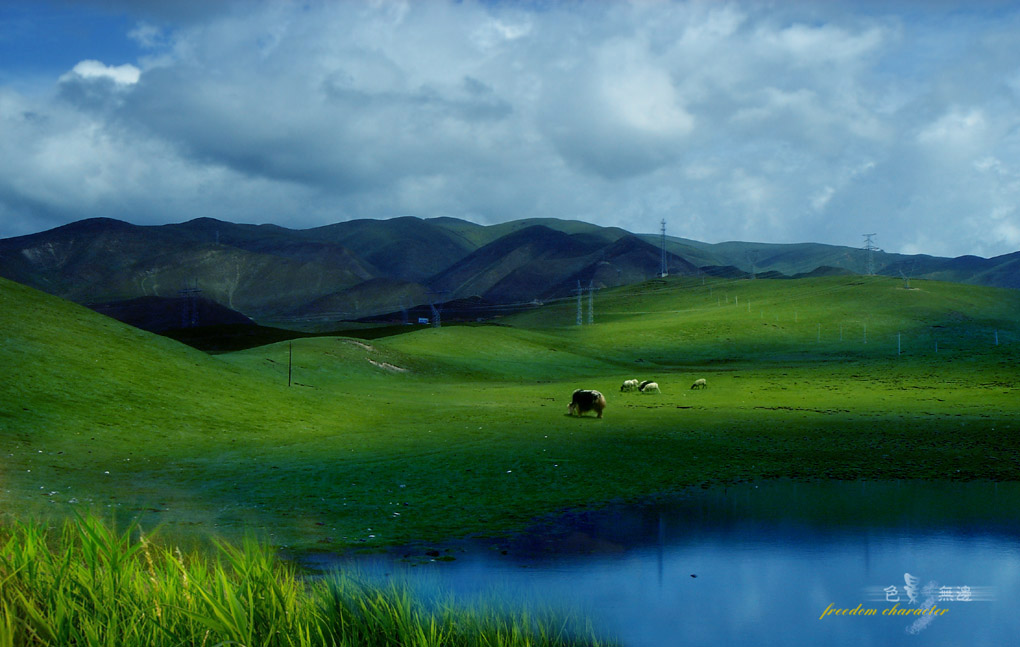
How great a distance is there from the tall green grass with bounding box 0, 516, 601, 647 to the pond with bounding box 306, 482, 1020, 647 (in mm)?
3017

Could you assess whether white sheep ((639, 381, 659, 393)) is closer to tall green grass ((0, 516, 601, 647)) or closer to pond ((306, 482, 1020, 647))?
pond ((306, 482, 1020, 647))

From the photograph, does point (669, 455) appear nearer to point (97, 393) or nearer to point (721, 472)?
point (721, 472)

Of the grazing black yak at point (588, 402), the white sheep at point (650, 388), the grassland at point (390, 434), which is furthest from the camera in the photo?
the white sheep at point (650, 388)

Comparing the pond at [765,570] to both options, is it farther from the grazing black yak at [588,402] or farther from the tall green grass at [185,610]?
the grazing black yak at [588,402]

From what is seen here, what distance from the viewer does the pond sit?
10422mm

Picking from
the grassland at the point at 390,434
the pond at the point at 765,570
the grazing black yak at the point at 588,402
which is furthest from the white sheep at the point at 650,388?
the pond at the point at 765,570

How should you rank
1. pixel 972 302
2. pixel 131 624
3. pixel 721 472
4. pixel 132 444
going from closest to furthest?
pixel 131 624 < pixel 721 472 < pixel 132 444 < pixel 972 302

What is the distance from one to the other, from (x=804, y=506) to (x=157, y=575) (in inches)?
528

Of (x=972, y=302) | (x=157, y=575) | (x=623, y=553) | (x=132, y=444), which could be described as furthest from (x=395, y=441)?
(x=972, y=302)

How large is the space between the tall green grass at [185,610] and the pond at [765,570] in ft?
9.90

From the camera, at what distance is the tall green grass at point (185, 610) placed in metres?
6.66

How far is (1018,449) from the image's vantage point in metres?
25.3

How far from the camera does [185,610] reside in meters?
6.69

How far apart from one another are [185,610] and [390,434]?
22222 mm
